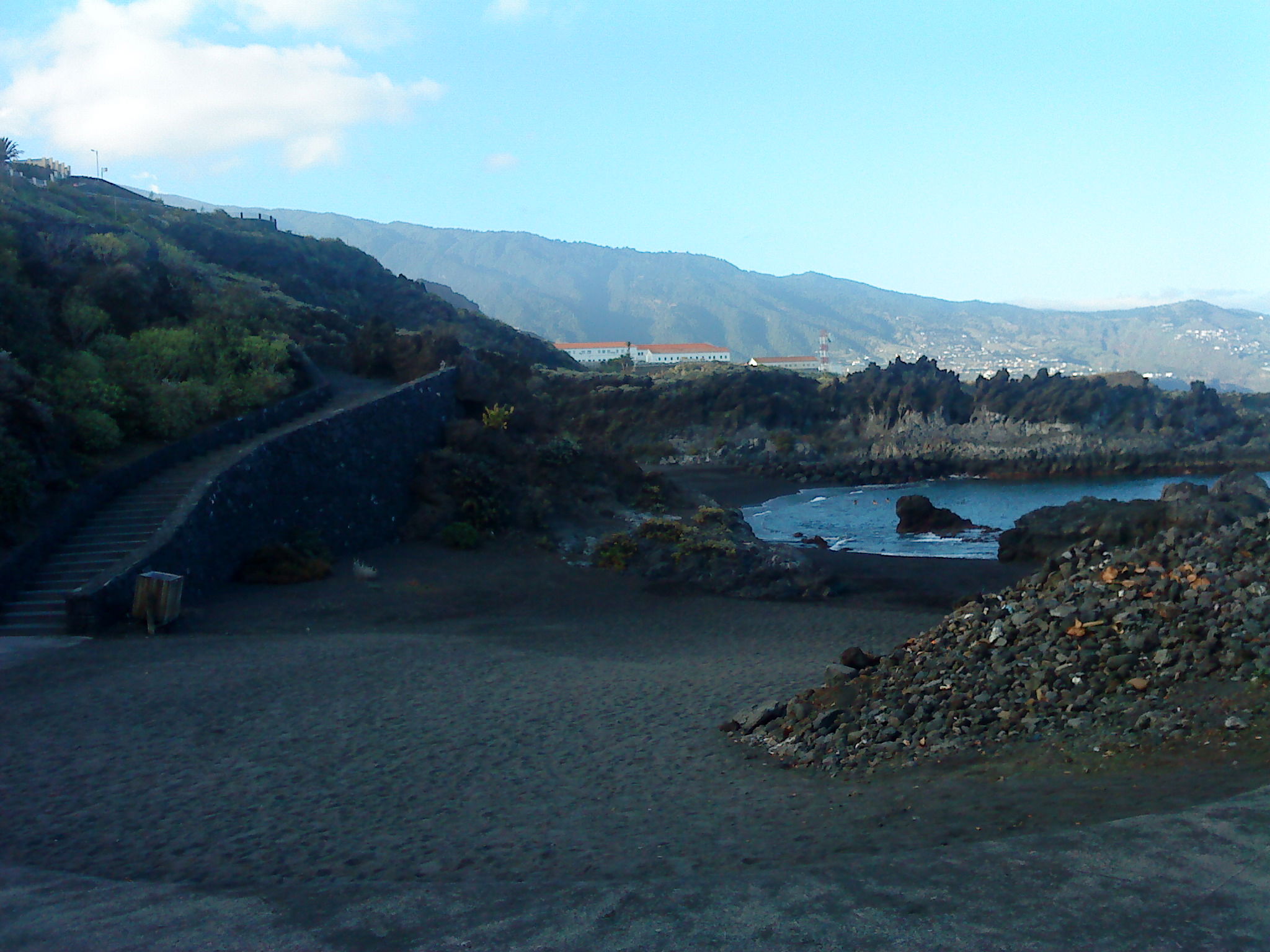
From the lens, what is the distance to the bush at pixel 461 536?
2077 centimetres

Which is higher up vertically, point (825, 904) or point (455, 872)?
point (825, 904)

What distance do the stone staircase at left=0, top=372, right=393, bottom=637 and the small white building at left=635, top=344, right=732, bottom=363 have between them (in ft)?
395

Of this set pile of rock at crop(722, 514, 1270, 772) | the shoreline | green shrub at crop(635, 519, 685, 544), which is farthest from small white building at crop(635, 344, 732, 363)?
pile of rock at crop(722, 514, 1270, 772)

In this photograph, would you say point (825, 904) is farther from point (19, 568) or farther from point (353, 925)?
point (19, 568)

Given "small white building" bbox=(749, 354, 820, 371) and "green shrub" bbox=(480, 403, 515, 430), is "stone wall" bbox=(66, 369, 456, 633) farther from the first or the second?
"small white building" bbox=(749, 354, 820, 371)

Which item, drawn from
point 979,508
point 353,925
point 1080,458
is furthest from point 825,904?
point 1080,458

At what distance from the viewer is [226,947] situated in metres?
3.89

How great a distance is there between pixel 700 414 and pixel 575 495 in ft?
134

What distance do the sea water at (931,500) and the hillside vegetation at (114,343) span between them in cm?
1501

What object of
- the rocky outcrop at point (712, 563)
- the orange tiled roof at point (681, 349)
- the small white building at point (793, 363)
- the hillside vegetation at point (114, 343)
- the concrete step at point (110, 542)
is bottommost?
the rocky outcrop at point (712, 563)

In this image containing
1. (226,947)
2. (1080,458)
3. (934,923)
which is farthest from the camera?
(1080,458)

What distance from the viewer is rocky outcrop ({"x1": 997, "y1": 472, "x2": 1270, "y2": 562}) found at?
22734 mm

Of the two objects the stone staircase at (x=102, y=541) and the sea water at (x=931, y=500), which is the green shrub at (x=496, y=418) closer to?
the stone staircase at (x=102, y=541)

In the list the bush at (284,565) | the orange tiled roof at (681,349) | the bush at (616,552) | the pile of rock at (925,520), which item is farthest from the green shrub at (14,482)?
the orange tiled roof at (681,349)
